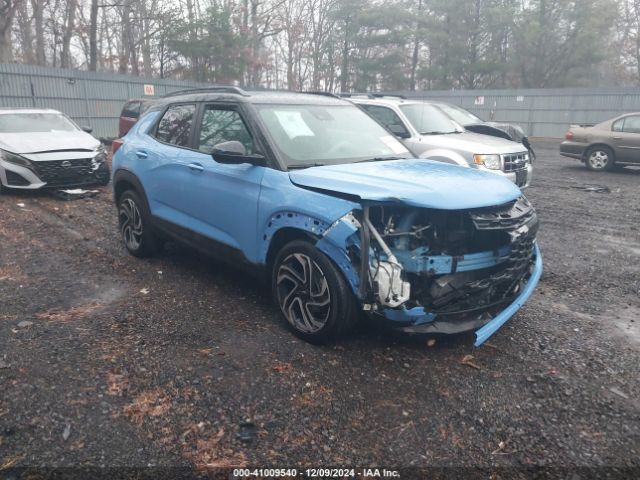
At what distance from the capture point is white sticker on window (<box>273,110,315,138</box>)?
4.22 m

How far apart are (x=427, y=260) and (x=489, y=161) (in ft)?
16.5

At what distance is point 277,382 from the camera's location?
3.21 m

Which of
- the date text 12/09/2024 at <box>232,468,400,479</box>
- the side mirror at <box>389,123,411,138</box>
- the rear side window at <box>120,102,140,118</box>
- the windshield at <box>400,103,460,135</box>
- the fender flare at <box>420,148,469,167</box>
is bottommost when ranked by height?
the date text 12/09/2024 at <box>232,468,400,479</box>

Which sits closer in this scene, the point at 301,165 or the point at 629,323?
the point at 301,165

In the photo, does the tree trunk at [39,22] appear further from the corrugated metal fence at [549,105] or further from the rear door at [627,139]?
the rear door at [627,139]

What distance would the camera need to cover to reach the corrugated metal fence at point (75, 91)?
1619 centimetres

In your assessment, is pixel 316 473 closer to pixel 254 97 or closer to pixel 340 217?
pixel 340 217

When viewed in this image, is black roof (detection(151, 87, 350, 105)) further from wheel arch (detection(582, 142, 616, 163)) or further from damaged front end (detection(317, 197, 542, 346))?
wheel arch (detection(582, 142, 616, 163))

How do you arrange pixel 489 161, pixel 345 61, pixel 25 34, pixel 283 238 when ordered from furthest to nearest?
1. pixel 345 61
2. pixel 25 34
3. pixel 489 161
4. pixel 283 238

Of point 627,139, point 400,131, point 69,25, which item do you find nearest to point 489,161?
point 400,131

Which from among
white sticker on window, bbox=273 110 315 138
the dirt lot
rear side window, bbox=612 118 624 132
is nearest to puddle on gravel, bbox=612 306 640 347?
the dirt lot

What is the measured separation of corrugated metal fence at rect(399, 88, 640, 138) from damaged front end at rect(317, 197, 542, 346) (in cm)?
2460

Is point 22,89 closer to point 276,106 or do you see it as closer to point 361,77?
point 276,106

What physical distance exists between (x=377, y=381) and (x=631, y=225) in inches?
245
